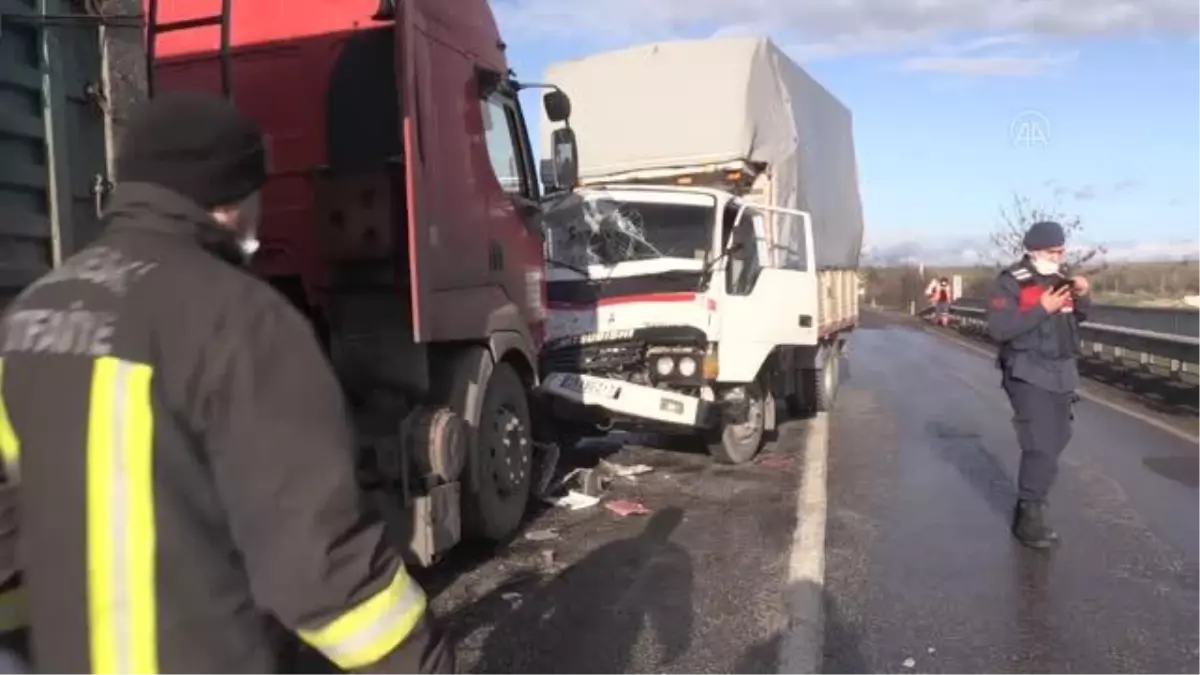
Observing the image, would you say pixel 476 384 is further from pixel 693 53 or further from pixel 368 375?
pixel 693 53

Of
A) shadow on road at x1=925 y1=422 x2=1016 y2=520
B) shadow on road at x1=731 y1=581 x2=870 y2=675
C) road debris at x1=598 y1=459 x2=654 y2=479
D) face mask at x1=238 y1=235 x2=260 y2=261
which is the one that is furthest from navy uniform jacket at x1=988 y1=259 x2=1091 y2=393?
face mask at x1=238 y1=235 x2=260 y2=261

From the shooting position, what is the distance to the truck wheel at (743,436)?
9508 mm

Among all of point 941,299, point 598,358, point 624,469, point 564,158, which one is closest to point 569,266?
point 598,358

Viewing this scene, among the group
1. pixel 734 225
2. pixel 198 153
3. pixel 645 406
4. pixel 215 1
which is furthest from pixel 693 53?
pixel 198 153

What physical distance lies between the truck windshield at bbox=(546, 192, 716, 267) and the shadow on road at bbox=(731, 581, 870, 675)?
4.40m

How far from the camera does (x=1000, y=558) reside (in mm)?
6465

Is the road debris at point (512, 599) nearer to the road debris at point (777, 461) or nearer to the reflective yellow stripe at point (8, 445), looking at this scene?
the reflective yellow stripe at point (8, 445)

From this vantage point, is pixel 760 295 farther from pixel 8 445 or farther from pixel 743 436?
pixel 8 445

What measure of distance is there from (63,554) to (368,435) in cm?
357

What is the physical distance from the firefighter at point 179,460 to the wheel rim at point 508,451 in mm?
Answer: 4374

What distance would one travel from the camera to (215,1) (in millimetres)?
6289

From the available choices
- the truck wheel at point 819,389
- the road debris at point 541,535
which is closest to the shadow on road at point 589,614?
the road debris at point 541,535

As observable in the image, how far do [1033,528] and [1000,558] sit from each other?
37cm

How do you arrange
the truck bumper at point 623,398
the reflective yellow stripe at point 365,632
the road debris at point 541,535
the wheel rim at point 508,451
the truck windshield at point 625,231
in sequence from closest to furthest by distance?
1. the reflective yellow stripe at point 365,632
2. the wheel rim at point 508,451
3. the road debris at point 541,535
4. the truck bumper at point 623,398
5. the truck windshield at point 625,231
